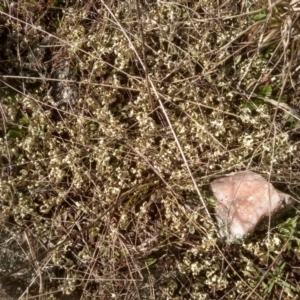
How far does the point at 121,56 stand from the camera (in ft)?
9.53

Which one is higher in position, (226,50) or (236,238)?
(226,50)

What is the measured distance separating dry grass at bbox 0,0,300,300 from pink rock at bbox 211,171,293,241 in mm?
58

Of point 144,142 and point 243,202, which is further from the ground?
point 144,142

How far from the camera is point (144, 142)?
2.77 m

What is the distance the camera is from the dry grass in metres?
2.63

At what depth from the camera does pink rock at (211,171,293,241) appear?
2.63 m

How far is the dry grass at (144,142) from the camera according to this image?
2631 mm

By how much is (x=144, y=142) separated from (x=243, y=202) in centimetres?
57

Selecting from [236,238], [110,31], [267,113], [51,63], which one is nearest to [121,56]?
[110,31]

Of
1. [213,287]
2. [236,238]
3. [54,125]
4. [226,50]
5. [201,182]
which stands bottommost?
[213,287]

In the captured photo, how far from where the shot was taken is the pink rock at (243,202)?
2629mm

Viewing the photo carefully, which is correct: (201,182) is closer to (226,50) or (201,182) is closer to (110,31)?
(226,50)

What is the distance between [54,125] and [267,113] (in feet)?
3.58

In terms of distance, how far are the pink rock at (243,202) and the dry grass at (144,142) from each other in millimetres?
58
